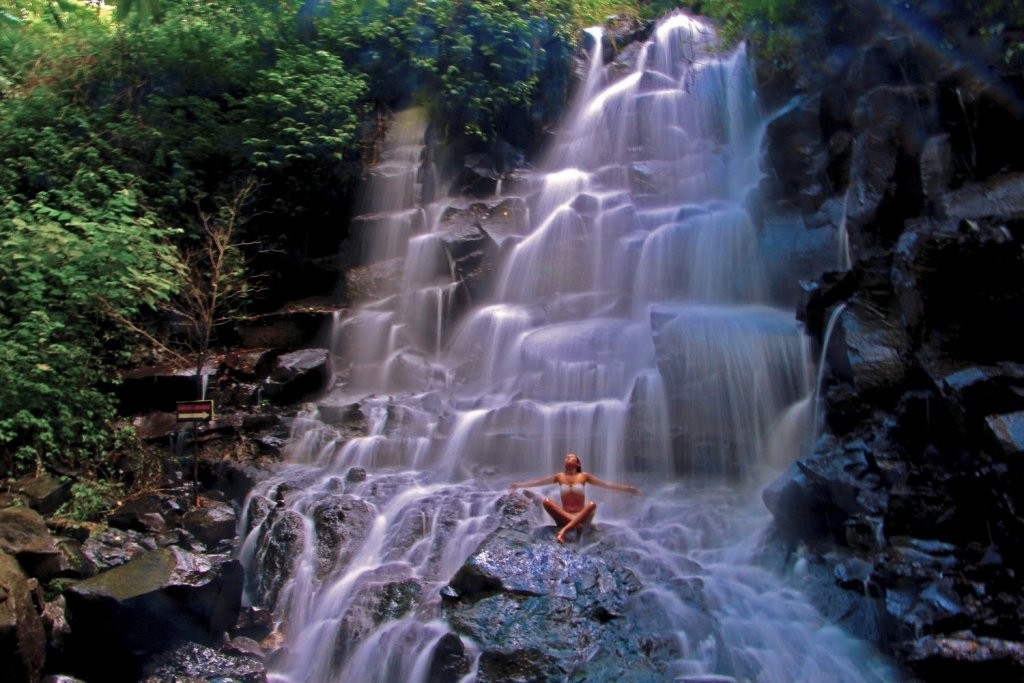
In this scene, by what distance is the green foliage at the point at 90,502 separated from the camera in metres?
7.96

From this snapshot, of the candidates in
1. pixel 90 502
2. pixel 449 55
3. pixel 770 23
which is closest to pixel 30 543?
pixel 90 502

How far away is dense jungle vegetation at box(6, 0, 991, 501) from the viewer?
9391 mm

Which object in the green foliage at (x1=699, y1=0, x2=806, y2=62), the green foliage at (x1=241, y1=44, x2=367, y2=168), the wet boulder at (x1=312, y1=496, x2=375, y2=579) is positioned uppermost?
the green foliage at (x1=699, y1=0, x2=806, y2=62)

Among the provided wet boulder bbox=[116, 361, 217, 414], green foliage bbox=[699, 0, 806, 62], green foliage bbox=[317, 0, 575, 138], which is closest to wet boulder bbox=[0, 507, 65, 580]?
wet boulder bbox=[116, 361, 217, 414]

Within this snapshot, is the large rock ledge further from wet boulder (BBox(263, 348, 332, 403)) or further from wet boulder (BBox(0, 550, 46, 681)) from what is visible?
wet boulder (BBox(263, 348, 332, 403))

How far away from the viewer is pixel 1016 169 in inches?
318

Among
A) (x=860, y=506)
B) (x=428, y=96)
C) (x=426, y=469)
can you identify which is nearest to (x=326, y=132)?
(x=428, y=96)

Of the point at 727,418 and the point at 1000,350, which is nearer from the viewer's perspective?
the point at 1000,350

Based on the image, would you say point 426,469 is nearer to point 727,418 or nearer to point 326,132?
point 727,418

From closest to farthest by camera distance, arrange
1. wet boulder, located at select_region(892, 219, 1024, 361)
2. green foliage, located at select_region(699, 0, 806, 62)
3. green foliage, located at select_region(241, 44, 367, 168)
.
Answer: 1. wet boulder, located at select_region(892, 219, 1024, 361)
2. green foliage, located at select_region(699, 0, 806, 62)
3. green foliage, located at select_region(241, 44, 367, 168)

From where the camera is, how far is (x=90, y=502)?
8172 millimetres

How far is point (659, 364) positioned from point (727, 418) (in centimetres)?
116

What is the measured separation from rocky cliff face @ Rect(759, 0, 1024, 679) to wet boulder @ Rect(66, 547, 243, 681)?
5.48 meters

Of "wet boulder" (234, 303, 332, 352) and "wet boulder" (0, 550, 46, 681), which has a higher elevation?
"wet boulder" (234, 303, 332, 352)
